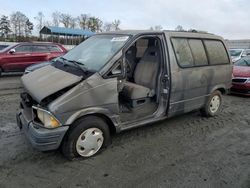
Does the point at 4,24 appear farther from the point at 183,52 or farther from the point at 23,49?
the point at 183,52

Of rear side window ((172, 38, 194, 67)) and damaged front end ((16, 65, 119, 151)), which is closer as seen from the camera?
damaged front end ((16, 65, 119, 151))

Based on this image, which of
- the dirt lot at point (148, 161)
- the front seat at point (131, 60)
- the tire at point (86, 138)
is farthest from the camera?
the front seat at point (131, 60)

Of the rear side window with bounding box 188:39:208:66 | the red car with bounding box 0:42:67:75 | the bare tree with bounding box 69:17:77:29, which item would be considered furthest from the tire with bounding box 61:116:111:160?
the bare tree with bounding box 69:17:77:29

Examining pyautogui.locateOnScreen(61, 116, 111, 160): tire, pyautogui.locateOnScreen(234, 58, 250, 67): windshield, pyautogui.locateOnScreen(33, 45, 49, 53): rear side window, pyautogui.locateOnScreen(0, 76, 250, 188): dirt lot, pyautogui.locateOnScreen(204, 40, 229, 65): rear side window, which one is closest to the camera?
pyautogui.locateOnScreen(0, 76, 250, 188): dirt lot

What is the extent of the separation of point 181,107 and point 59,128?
2.46 metres

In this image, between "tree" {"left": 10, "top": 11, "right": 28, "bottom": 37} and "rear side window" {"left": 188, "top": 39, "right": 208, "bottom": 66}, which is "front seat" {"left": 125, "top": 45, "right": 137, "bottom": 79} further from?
"tree" {"left": 10, "top": 11, "right": 28, "bottom": 37}

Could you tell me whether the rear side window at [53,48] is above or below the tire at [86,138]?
above

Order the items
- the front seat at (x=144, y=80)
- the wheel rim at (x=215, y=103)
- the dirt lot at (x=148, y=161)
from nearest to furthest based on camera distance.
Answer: the dirt lot at (x=148, y=161)
the front seat at (x=144, y=80)
the wheel rim at (x=215, y=103)

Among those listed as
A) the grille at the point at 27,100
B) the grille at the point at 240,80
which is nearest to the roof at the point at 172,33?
the grille at the point at 27,100

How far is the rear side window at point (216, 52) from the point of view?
4.96m

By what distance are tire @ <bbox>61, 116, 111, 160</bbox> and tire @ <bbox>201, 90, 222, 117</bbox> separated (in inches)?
105

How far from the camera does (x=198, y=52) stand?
4.72m

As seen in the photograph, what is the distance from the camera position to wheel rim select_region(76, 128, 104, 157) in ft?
10.9

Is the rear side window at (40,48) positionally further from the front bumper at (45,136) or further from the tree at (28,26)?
the tree at (28,26)
